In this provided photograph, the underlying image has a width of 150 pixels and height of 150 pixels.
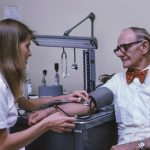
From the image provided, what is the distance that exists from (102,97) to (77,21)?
3.27 ft

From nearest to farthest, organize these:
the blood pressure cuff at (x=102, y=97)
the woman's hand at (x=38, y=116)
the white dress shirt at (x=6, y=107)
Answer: the white dress shirt at (x=6, y=107) < the woman's hand at (x=38, y=116) < the blood pressure cuff at (x=102, y=97)

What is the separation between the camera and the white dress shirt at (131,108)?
1.79 meters

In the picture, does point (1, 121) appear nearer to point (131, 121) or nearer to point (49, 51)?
point (131, 121)

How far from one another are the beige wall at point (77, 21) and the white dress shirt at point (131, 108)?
0.56 meters

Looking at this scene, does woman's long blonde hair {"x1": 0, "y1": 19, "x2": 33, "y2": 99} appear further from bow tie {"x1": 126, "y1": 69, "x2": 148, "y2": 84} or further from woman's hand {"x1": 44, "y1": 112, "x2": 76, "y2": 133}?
bow tie {"x1": 126, "y1": 69, "x2": 148, "y2": 84}

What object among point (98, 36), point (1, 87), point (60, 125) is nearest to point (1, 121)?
point (1, 87)

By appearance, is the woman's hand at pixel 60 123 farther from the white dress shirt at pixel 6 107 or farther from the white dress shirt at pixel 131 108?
the white dress shirt at pixel 131 108

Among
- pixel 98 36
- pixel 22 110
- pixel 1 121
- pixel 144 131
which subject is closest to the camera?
pixel 1 121

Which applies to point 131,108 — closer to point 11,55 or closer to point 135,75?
point 135,75

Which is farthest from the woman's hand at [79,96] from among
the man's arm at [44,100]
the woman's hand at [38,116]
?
the woman's hand at [38,116]

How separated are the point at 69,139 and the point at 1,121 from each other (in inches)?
16.4

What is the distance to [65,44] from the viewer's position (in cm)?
203

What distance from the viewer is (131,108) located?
72.4 inches

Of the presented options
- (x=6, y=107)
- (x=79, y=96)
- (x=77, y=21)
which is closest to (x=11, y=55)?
(x=6, y=107)
